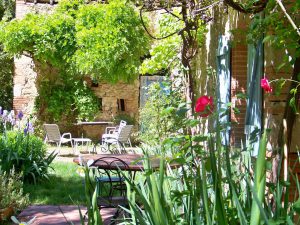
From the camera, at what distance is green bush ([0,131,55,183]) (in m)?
6.76

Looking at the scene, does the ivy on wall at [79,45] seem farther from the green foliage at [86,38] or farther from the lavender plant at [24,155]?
the lavender plant at [24,155]

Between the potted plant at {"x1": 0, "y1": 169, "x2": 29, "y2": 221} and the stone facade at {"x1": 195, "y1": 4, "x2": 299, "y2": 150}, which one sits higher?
the stone facade at {"x1": 195, "y1": 4, "x2": 299, "y2": 150}

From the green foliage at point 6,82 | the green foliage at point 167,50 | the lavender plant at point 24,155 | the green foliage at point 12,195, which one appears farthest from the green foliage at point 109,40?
the green foliage at point 12,195

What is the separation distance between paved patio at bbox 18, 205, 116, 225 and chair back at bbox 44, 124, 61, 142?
5630 millimetres

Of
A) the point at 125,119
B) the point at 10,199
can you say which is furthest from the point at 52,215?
the point at 125,119

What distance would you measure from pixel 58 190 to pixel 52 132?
4905 millimetres

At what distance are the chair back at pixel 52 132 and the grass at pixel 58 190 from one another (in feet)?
9.76

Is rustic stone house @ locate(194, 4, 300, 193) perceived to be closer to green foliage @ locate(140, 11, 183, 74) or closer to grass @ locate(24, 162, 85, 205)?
green foliage @ locate(140, 11, 183, 74)

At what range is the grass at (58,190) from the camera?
6207mm

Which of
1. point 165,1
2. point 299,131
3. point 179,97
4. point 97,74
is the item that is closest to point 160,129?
point 179,97

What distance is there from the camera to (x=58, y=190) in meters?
6.81

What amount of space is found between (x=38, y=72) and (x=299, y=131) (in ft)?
37.0

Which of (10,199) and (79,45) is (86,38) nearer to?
(79,45)

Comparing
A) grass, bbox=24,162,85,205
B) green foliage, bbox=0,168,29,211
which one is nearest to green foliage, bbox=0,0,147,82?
grass, bbox=24,162,85,205
